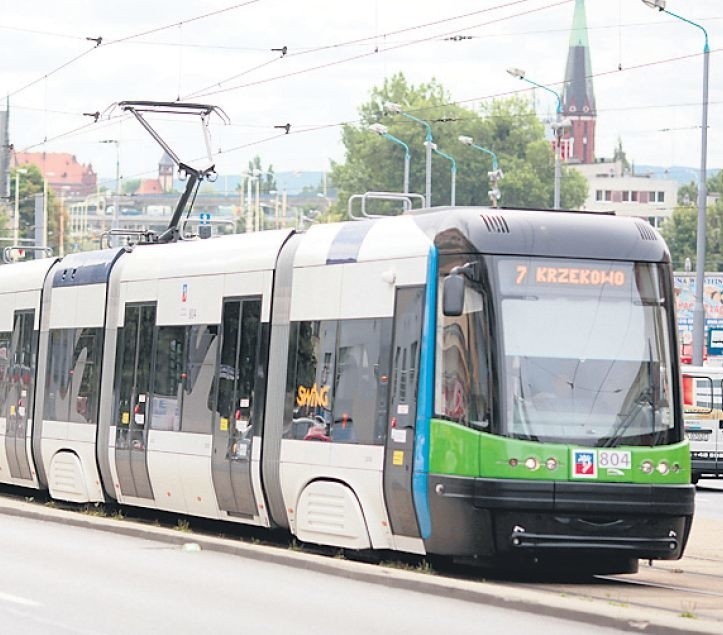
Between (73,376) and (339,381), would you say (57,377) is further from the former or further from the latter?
(339,381)

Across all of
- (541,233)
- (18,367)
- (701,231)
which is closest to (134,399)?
(18,367)

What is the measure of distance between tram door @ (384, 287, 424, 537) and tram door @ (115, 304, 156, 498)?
215 inches

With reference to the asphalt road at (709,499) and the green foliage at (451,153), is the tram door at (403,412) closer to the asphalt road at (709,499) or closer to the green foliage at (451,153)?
the asphalt road at (709,499)

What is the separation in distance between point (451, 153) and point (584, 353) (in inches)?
4715

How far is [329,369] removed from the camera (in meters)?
17.4

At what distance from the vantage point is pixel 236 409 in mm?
18953

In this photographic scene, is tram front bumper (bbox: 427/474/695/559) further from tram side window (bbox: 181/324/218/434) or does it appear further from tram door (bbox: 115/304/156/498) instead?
tram door (bbox: 115/304/156/498)

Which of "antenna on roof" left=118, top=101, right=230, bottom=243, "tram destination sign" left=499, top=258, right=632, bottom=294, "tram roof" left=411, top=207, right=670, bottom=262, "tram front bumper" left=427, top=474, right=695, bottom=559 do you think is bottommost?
"tram front bumper" left=427, top=474, right=695, bottom=559

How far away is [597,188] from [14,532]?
18072cm

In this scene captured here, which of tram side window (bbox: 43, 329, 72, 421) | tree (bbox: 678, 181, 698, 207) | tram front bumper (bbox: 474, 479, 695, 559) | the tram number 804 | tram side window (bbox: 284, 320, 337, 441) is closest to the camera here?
tram front bumper (bbox: 474, 479, 695, 559)

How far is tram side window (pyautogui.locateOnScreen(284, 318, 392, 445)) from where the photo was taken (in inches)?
651

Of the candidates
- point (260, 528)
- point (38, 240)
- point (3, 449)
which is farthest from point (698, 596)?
point (38, 240)

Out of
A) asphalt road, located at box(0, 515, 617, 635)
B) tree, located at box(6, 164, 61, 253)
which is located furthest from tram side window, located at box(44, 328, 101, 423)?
tree, located at box(6, 164, 61, 253)

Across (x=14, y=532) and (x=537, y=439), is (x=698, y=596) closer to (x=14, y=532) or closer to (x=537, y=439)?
(x=537, y=439)
